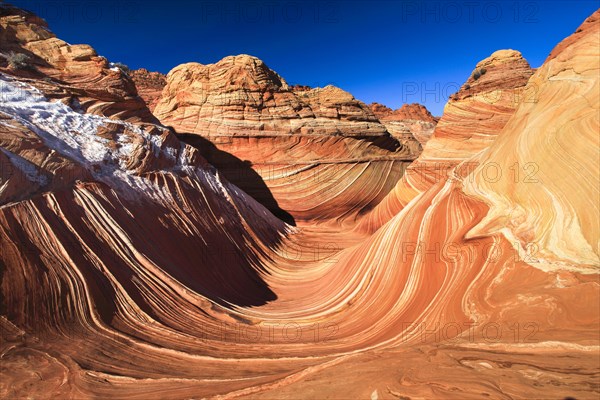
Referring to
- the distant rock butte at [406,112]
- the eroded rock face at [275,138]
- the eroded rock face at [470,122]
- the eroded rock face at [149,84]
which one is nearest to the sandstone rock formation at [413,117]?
the distant rock butte at [406,112]

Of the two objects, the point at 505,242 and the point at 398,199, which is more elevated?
the point at 398,199

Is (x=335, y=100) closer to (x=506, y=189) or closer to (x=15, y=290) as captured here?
(x=506, y=189)

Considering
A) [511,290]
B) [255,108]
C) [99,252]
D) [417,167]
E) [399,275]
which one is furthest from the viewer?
[255,108]

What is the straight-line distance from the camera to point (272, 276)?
7426 millimetres

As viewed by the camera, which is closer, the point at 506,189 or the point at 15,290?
the point at 15,290

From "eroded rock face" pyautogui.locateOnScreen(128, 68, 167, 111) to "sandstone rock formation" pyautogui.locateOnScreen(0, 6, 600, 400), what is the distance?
12408mm

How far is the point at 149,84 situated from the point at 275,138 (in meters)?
15.9

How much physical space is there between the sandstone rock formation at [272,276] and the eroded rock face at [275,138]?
389cm

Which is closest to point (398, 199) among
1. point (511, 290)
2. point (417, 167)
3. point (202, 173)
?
point (417, 167)

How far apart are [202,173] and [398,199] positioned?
5.89m

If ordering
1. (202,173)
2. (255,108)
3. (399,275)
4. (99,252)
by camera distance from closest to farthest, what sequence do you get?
(99,252)
(399,275)
(202,173)
(255,108)

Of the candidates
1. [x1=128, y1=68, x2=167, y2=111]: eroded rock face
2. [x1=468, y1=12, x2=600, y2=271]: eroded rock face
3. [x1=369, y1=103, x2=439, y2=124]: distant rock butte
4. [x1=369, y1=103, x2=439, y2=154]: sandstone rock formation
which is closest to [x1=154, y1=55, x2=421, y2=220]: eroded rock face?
[x1=468, y1=12, x2=600, y2=271]: eroded rock face

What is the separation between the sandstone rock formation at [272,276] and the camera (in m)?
A: 2.42

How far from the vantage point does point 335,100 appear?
545 inches
